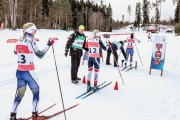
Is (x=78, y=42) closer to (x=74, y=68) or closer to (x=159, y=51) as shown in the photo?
(x=74, y=68)

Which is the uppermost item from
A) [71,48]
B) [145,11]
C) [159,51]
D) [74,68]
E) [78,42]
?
[145,11]

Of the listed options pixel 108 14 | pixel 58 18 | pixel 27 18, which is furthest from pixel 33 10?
pixel 108 14

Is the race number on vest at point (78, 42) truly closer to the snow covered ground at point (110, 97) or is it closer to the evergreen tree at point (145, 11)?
the snow covered ground at point (110, 97)

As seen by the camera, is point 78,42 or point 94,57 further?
point 78,42

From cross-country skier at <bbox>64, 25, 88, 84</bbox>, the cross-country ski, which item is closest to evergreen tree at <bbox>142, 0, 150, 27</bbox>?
the cross-country ski

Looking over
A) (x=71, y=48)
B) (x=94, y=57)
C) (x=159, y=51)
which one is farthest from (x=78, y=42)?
(x=159, y=51)

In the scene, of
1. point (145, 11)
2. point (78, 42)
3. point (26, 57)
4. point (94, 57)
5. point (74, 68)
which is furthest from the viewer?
point (145, 11)

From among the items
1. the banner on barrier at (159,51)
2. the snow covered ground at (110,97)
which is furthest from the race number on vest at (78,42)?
the banner on barrier at (159,51)

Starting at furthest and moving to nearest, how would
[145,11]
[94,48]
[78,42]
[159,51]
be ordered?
[145,11], [159,51], [78,42], [94,48]

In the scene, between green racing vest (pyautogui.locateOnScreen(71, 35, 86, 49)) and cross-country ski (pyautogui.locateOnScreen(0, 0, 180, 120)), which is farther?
green racing vest (pyautogui.locateOnScreen(71, 35, 86, 49))

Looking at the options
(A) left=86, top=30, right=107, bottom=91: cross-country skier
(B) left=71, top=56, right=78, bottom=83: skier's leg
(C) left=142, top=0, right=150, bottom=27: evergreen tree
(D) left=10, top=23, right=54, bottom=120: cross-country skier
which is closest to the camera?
(D) left=10, top=23, right=54, bottom=120: cross-country skier

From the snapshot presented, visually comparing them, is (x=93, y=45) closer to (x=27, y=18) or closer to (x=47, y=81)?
(x=47, y=81)

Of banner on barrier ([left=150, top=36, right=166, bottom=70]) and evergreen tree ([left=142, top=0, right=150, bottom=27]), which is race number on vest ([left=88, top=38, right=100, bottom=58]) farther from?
evergreen tree ([left=142, top=0, right=150, bottom=27])

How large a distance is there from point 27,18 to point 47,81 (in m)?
60.1
